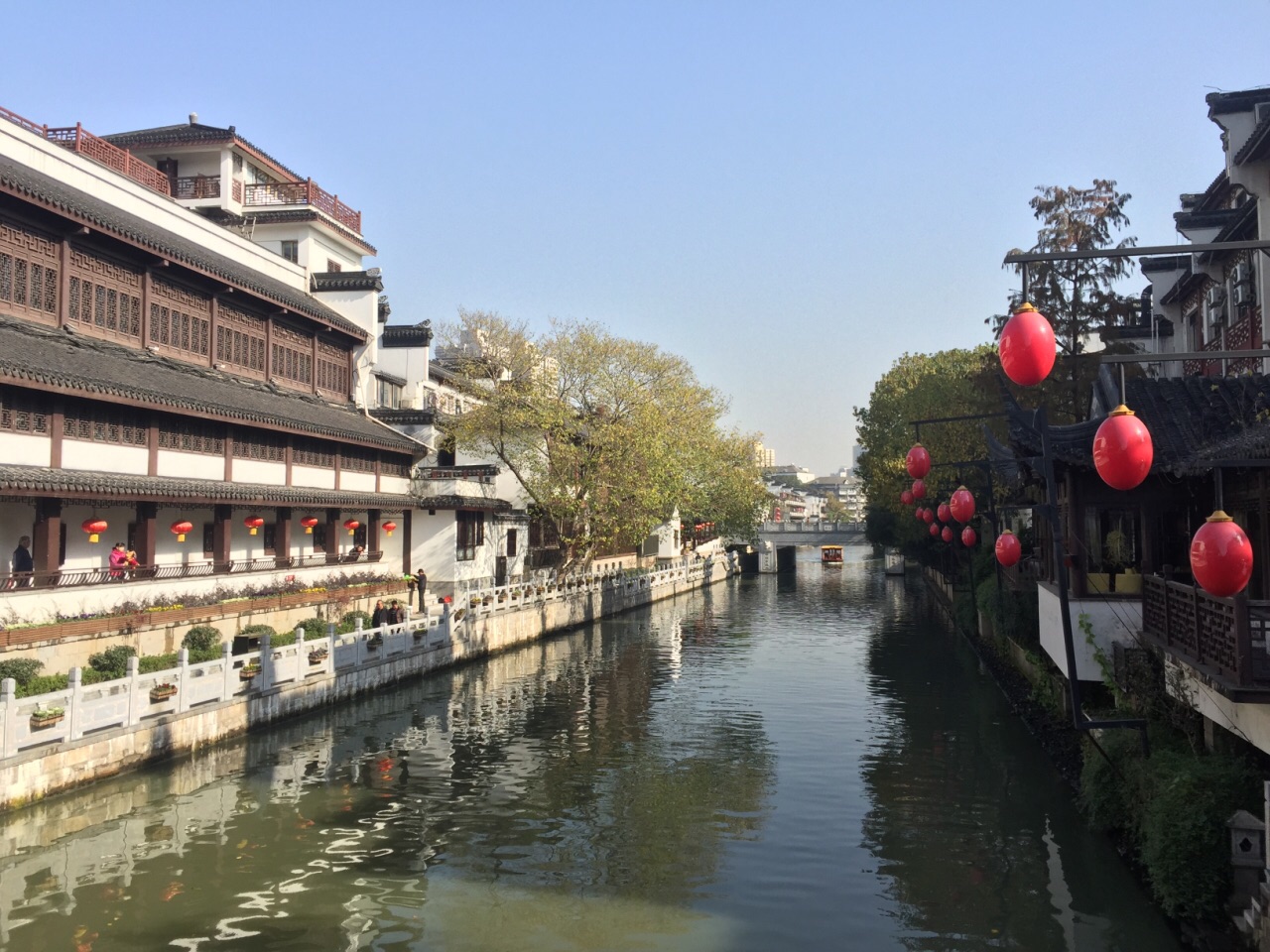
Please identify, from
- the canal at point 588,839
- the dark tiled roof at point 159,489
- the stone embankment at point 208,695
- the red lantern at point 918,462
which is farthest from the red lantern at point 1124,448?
the dark tiled roof at point 159,489

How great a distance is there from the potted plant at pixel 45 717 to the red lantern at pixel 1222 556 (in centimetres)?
1338

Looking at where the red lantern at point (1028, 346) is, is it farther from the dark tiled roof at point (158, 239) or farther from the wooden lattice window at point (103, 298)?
the wooden lattice window at point (103, 298)

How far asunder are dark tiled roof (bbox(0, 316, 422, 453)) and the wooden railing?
714 inches

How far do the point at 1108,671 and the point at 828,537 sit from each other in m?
66.7

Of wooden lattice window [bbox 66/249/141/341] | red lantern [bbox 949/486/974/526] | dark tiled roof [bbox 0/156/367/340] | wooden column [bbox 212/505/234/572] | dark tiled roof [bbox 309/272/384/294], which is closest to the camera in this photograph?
red lantern [bbox 949/486/974/526]

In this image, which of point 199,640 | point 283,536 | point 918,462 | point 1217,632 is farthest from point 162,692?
point 1217,632

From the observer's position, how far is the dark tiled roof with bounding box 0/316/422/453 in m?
19.1

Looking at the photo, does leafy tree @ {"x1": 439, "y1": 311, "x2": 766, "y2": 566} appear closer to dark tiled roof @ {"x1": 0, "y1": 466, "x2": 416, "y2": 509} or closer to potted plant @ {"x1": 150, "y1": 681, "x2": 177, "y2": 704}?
dark tiled roof @ {"x1": 0, "y1": 466, "x2": 416, "y2": 509}

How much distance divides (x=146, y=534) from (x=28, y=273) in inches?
231

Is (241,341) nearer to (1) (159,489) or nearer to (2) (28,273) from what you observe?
(2) (28,273)

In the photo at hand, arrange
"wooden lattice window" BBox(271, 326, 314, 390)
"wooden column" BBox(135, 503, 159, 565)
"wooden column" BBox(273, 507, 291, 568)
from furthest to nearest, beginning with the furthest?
"wooden lattice window" BBox(271, 326, 314, 390) < "wooden column" BBox(273, 507, 291, 568) < "wooden column" BBox(135, 503, 159, 565)

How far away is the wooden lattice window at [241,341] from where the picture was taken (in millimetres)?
28422

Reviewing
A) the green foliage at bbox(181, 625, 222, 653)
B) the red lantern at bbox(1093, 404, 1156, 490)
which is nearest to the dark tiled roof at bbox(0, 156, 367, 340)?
the green foliage at bbox(181, 625, 222, 653)

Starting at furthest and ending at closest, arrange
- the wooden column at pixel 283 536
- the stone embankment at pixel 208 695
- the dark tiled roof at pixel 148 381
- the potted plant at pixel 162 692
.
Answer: the wooden column at pixel 283 536
the dark tiled roof at pixel 148 381
the potted plant at pixel 162 692
the stone embankment at pixel 208 695
